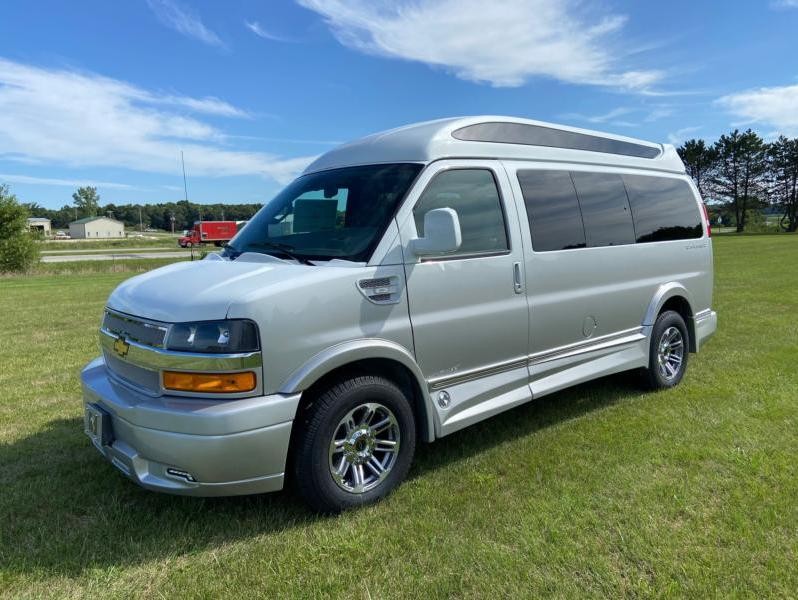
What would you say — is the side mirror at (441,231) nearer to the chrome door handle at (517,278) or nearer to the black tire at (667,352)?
the chrome door handle at (517,278)

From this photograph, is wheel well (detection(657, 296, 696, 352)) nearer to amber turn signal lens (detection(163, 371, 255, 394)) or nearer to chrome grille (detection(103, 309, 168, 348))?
amber turn signal lens (detection(163, 371, 255, 394))

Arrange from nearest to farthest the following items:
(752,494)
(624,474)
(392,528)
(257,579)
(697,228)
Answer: (257,579)
(392,528)
(752,494)
(624,474)
(697,228)

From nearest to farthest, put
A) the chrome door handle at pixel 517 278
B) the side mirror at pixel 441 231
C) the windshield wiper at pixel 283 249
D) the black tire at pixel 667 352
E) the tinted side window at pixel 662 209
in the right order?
the side mirror at pixel 441 231 → the windshield wiper at pixel 283 249 → the chrome door handle at pixel 517 278 → the tinted side window at pixel 662 209 → the black tire at pixel 667 352

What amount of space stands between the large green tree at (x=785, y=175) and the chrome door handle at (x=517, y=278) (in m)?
80.6

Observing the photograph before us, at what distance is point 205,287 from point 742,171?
279ft

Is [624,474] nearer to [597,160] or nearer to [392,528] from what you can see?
[392,528]

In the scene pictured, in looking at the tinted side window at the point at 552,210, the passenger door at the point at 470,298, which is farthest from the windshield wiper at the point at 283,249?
the tinted side window at the point at 552,210

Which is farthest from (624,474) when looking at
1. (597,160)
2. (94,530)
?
(94,530)

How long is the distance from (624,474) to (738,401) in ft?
6.84

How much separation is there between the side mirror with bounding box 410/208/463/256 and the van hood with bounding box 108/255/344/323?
59 centimetres

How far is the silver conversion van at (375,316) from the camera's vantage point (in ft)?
9.36

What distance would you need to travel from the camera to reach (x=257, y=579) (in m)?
2.69

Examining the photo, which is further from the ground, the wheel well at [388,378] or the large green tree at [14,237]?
the large green tree at [14,237]

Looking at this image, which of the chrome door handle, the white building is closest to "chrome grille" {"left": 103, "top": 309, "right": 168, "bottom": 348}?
the chrome door handle
